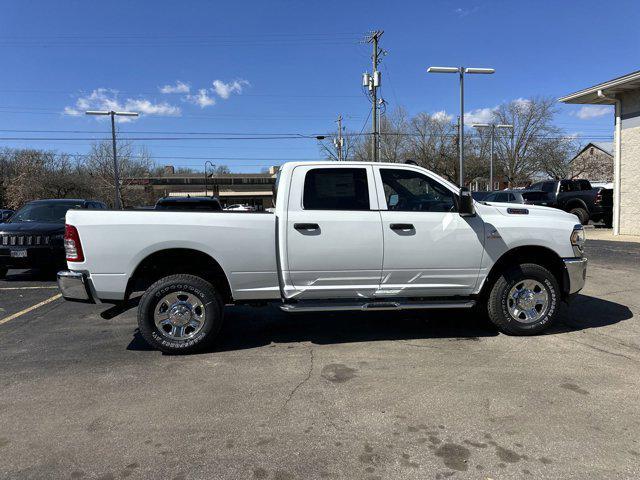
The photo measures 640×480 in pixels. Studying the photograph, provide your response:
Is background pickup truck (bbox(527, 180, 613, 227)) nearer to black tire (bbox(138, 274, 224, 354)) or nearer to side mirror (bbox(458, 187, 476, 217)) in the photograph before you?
side mirror (bbox(458, 187, 476, 217))

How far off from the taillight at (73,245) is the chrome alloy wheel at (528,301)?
4.60 meters

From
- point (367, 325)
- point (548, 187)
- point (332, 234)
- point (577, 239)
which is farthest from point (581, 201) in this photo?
point (332, 234)

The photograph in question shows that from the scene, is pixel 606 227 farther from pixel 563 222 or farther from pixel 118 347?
pixel 118 347

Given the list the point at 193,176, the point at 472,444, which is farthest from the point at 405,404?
the point at 193,176

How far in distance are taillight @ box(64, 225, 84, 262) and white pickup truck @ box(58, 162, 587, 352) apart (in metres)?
0.01

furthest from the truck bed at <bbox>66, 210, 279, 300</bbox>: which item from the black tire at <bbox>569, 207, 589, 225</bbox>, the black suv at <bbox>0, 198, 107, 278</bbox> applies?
the black tire at <bbox>569, 207, 589, 225</bbox>

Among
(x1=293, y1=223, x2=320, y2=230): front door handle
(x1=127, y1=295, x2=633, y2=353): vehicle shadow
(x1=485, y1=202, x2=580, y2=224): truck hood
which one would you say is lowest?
(x1=127, y1=295, x2=633, y2=353): vehicle shadow

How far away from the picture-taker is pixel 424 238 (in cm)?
487

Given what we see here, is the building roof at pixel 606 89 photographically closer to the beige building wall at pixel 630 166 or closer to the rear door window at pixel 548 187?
the beige building wall at pixel 630 166

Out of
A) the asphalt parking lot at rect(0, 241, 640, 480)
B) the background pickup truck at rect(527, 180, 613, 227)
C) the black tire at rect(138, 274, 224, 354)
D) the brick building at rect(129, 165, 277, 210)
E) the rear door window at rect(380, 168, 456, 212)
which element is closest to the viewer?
the asphalt parking lot at rect(0, 241, 640, 480)

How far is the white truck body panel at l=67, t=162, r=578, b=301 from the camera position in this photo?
14.8ft

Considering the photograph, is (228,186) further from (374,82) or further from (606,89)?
(606,89)

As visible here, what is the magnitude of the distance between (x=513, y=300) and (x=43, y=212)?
9.80 meters

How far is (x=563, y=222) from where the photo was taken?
5.19 metres
